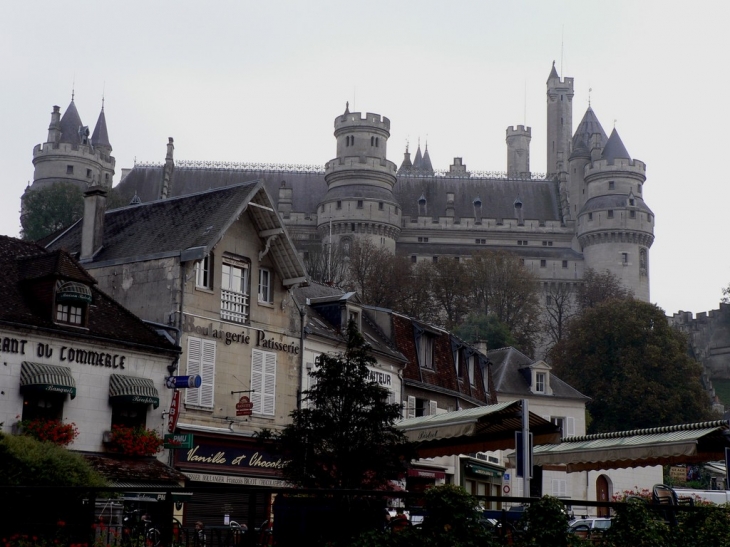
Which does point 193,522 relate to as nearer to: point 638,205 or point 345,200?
point 345,200

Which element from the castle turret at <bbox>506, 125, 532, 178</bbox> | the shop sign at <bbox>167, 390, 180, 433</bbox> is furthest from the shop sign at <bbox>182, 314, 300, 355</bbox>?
the castle turret at <bbox>506, 125, 532, 178</bbox>

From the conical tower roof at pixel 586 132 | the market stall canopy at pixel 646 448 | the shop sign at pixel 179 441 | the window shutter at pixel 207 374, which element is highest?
the conical tower roof at pixel 586 132

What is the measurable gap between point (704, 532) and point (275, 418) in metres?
15.8

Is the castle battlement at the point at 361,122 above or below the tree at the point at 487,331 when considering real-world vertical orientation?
above

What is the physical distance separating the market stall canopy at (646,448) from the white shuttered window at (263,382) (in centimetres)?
947

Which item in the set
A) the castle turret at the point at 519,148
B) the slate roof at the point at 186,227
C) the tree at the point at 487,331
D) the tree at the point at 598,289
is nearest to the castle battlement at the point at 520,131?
the castle turret at the point at 519,148

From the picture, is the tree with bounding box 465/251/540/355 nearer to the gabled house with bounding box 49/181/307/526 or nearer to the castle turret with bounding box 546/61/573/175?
the castle turret with bounding box 546/61/573/175

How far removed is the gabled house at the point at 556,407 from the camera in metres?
47.5

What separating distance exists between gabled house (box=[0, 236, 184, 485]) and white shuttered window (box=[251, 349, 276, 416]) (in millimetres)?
2777

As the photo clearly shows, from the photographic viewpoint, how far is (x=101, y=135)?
10844cm

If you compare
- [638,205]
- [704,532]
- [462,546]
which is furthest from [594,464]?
[638,205]

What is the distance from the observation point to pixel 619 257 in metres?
104

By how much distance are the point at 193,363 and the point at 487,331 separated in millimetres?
48681

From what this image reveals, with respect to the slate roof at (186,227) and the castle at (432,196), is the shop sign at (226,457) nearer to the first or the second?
the slate roof at (186,227)
